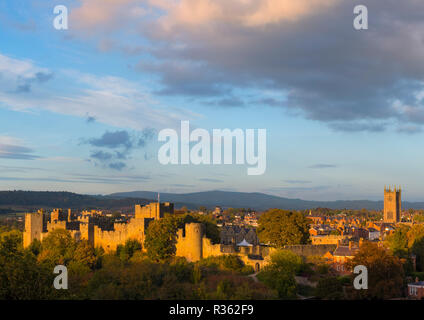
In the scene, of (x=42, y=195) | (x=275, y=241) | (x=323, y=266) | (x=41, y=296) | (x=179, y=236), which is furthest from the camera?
(x=42, y=195)

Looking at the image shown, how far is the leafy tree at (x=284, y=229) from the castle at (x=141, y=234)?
4.81ft

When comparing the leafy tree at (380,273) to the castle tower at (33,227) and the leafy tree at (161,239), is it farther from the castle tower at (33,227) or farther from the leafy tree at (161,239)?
the castle tower at (33,227)

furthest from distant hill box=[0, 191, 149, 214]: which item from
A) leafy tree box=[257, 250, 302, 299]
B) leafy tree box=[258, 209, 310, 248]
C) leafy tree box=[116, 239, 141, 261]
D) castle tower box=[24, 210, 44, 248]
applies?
leafy tree box=[257, 250, 302, 299]

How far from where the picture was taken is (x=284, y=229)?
4762 centimetres

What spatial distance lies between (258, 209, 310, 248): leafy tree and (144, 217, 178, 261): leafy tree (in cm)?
898

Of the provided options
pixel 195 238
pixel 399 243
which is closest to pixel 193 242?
pixel 195 238

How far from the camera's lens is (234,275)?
36.5 meters

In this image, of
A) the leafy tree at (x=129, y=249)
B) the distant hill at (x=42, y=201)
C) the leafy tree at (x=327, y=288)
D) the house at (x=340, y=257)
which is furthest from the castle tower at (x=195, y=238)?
the distant hill at (x=42, y=201)

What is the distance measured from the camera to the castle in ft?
138

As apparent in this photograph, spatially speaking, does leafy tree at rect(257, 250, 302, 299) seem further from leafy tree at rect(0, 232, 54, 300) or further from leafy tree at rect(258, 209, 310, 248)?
leafy tree at rect(0, 232, 54, 300)

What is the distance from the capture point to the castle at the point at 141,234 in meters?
42.1
